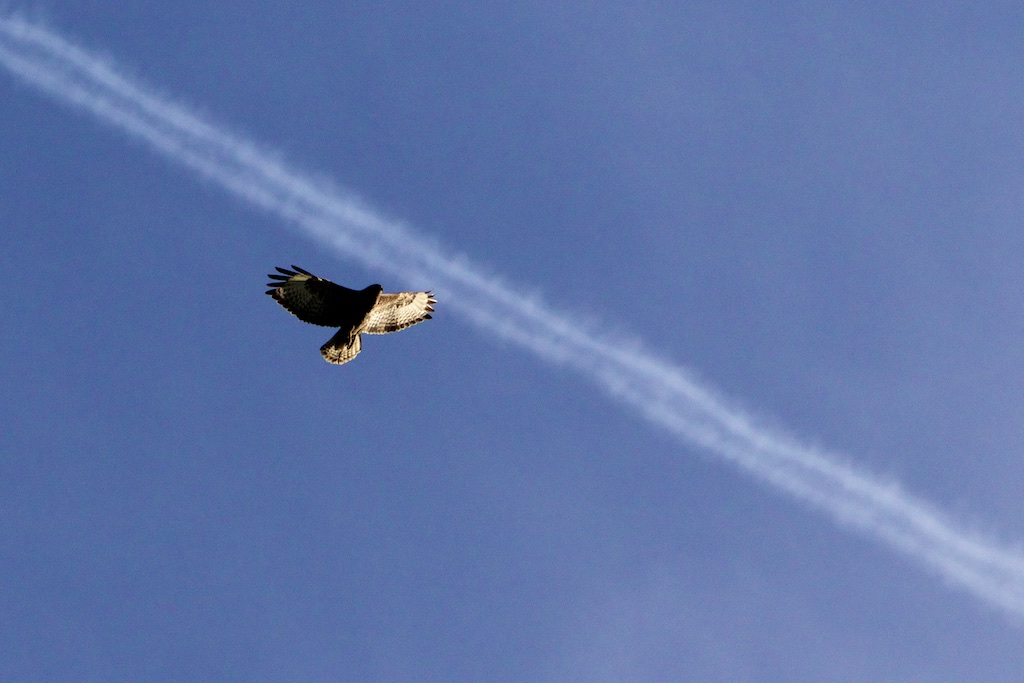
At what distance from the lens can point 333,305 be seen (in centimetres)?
4112

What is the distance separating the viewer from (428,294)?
43.7m

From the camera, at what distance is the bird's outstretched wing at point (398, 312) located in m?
42.0

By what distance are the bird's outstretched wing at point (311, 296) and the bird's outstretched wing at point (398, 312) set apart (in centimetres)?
87

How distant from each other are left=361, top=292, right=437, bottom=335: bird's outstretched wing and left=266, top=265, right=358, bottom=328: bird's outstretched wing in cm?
87

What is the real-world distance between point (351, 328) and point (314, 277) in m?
1.88

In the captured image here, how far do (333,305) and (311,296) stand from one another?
2.15 ft

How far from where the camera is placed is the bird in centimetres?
4062

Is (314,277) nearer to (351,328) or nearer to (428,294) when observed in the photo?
(351,328)

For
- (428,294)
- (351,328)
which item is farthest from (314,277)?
(428,294)

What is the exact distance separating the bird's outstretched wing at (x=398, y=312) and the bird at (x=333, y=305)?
40 mm

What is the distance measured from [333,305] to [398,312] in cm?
247

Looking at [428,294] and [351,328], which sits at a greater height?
[428,294]

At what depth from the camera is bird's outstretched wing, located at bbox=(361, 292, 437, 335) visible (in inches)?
1654

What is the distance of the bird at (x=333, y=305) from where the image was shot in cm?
4062
